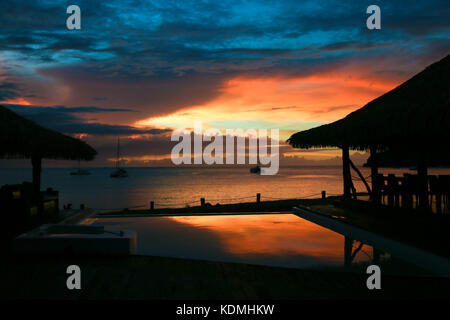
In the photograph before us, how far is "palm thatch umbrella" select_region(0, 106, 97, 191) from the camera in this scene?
744 cm

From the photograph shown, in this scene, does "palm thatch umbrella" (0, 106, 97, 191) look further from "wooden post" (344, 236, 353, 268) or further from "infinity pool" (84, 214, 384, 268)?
"wooden post" (344, 236, 353, 268)

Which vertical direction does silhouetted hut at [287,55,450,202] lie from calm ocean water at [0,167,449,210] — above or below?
above

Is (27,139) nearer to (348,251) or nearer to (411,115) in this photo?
(348,251)

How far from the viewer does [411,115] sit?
6234mm

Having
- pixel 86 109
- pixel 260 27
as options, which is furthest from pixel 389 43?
pixel 86 109

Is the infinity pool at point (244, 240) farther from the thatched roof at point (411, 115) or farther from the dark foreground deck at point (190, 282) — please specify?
the thatched roof at point (411, 115)

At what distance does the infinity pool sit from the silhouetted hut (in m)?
2.39

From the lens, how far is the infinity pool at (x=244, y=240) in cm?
609

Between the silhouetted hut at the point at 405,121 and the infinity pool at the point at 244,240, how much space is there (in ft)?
7.83

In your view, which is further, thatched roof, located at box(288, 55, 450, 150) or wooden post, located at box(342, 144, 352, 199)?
wooden post, located at box(342, 144, 352, 199)

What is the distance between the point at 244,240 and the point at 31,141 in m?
5.31

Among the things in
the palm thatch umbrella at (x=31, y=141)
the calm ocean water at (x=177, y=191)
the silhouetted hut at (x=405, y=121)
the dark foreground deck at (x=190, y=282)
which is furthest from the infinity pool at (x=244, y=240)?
the calm ocean water at (x=177, y=191)

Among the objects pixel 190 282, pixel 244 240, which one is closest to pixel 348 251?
pixel 244 240

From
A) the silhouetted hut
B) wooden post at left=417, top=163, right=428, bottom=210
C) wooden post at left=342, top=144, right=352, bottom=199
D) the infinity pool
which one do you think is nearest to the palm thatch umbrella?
the infinity pool
